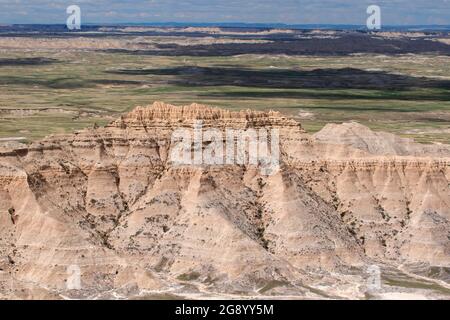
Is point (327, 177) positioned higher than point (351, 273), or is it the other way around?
point (327, 177)

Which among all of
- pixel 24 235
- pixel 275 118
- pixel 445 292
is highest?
pixel 275 118

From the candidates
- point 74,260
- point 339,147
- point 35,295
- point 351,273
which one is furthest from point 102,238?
point 339,147

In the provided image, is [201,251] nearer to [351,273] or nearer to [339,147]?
[351,273]

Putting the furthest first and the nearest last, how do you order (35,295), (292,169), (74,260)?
(292,169)
(74,260)
(35,295)

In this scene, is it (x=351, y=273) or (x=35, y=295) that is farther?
(x=351, y=273)

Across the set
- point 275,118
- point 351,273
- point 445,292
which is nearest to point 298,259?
point 351,273

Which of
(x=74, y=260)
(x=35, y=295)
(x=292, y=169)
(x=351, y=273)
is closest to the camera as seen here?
(x=35, y=295)

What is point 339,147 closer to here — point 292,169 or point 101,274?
point 292,169
